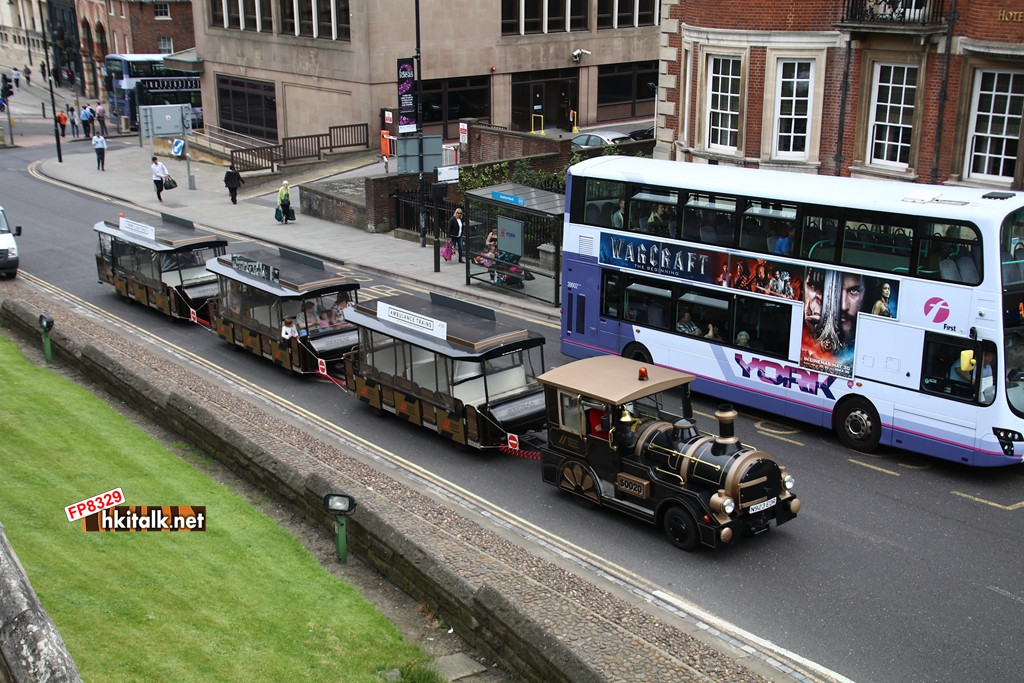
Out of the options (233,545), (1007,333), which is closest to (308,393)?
(233,545)

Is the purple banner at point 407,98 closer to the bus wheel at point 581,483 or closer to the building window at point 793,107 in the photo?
the building window at point 793,107

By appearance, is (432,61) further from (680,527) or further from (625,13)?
(680,527)

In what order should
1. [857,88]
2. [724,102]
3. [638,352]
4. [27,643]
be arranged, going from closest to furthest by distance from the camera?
[27,643], [638,352], [857,88], [724,102]

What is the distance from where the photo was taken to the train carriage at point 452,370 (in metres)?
17.4

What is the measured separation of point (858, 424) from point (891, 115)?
12390 mm

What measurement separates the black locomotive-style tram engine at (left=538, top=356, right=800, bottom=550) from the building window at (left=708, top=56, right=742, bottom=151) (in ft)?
51.1

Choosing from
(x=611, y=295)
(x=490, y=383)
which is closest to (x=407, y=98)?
(x=611, y=295)

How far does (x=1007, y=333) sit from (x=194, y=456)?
1276 cm

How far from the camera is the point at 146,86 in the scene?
59750 millimetres

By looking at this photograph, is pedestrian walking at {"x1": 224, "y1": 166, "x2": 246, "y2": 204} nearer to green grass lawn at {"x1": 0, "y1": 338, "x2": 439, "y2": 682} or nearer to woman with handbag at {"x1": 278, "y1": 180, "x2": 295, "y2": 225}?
woman with handbag at {"x1": 278, "y1": 180, "x2": 295, "y2": 225}

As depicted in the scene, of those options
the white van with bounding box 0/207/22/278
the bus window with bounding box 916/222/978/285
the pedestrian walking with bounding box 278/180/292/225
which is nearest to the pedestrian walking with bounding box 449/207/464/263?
the pedestrian walking with bounding box 278/180/292/225

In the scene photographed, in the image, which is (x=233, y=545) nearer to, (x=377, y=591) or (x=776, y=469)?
(x=377, y=591)

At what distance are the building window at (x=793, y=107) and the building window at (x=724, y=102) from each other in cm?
126

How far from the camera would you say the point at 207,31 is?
56.3 m
